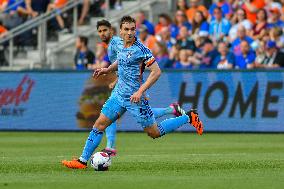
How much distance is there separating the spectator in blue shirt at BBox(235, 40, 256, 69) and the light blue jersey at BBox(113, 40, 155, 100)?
1077 centimetres

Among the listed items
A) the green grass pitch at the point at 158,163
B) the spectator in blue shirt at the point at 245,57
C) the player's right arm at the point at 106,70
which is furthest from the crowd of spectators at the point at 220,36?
the player's right arm at the point at 106,70

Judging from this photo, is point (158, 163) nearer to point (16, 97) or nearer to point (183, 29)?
point (16, 97)

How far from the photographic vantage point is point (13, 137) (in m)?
21.6

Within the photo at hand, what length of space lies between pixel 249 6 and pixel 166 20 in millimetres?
2459

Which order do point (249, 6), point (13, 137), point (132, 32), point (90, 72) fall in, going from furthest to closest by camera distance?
point (249, 6) < point (90, 72) < point (13, 137) < point (132, 32)

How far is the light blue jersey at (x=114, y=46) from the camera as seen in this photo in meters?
14.0

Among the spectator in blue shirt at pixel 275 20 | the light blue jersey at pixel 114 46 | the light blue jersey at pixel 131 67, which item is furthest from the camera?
the spectator in blue shirt at pixel 275 20

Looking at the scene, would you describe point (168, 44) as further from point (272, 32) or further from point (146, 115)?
point (146, 115)

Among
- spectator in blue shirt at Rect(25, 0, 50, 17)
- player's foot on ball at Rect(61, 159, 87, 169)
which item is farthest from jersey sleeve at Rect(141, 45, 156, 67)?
spectator in blue shirt at Rect(25, 0, 50, 17)

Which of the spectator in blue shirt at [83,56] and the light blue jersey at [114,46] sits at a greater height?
the light blue jersey at [114,46]

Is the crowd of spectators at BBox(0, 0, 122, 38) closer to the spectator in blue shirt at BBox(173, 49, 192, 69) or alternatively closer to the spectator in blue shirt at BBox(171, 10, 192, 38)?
the spectator in blue shirt at BBox(171, 10, 192, 38)

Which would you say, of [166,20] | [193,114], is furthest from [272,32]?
[193,114]

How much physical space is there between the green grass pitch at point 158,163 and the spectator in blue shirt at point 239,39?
3.22 metres

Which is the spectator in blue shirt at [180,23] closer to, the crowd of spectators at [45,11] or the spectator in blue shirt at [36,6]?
the crowd of spectators at [45,11]
